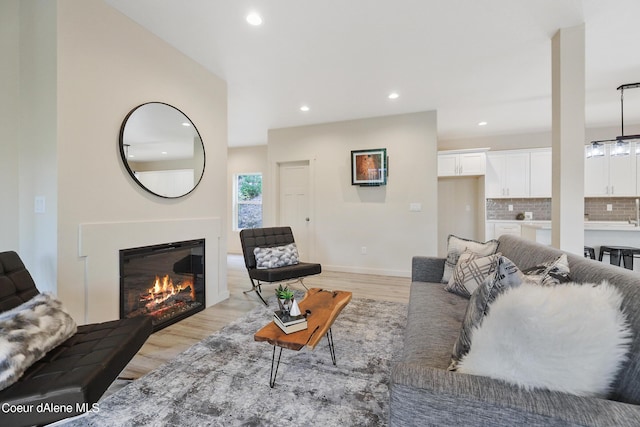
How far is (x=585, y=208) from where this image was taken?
17.2 ft

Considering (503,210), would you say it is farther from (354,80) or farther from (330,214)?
Answer: (354,80)

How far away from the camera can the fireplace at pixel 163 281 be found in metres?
2.27

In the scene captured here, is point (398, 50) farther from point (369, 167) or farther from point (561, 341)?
point (561, 341)

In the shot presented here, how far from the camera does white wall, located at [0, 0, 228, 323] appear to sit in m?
1.83

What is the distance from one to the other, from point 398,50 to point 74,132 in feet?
9.10

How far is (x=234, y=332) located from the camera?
2.37 meters

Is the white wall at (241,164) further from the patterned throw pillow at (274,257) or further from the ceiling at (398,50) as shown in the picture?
the patterned throw pillow at (274,257)

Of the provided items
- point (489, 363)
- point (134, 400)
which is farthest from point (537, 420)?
point (134, 400)

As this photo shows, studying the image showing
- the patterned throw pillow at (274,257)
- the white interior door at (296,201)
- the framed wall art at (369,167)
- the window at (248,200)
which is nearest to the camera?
the patterned throw pillow at (274,257)

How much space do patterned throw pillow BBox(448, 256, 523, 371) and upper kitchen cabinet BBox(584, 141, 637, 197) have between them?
17.6 feet

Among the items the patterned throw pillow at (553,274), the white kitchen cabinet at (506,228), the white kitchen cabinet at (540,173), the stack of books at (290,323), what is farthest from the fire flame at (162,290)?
the white kitchen cabinet at (540,173)

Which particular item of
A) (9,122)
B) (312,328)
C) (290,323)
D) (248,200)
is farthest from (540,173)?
(9,122)

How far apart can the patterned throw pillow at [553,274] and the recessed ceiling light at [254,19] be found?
254 cm

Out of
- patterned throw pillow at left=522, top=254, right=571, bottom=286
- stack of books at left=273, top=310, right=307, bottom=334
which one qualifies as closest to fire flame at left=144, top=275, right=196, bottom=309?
stack of books at left=273, top=310, right=307, bottom=334
